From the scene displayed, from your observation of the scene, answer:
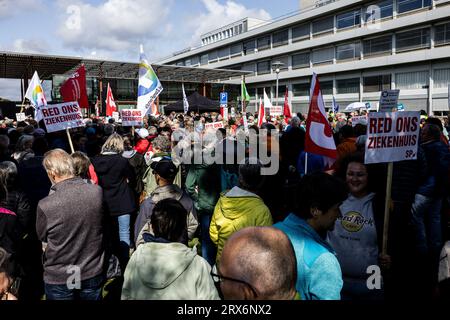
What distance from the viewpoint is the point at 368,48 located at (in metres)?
39.5

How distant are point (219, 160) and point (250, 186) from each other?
1.97 meters

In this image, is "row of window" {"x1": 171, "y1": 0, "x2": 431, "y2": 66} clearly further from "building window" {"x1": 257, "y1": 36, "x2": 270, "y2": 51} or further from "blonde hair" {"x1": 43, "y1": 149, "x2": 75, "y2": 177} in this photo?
"blonde hair" {"x1": 43, "y1": 149, "x2": 75, "y2": 177}

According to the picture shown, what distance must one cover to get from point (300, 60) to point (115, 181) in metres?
45.8

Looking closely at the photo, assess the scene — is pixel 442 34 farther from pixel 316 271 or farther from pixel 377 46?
pixel 316 271

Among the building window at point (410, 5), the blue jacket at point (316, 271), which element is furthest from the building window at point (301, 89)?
the blue jacket at point (316, 271)

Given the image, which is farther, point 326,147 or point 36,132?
point 36,132

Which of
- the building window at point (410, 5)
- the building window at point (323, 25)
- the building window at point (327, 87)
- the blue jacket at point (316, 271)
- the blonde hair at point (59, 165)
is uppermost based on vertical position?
the building window at point (323, 25)

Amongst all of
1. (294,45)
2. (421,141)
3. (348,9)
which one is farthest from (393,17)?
(421,141)

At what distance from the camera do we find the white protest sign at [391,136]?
3.64 meters

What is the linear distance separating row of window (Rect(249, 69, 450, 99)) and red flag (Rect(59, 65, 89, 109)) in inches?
1252

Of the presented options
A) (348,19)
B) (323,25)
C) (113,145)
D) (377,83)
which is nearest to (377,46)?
(377,83)

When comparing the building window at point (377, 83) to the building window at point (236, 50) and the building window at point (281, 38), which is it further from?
the building window at point (236, 50)
